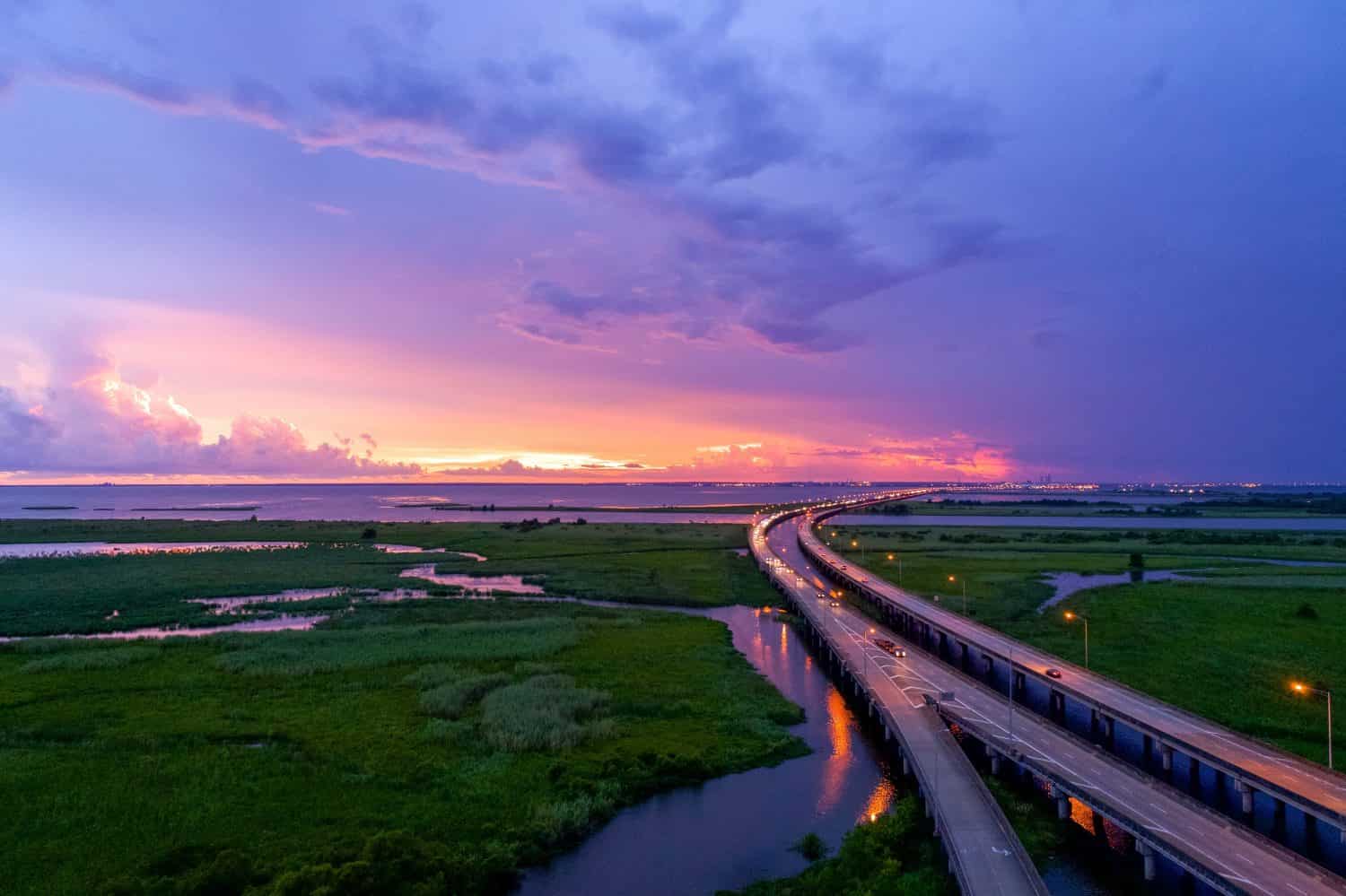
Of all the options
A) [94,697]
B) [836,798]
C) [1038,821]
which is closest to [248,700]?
[94,697]

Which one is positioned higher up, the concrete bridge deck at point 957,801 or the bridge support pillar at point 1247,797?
the concrete bridge deck at point 957,801

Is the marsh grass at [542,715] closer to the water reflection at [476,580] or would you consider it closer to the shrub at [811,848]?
→ the shrub at [811,848]

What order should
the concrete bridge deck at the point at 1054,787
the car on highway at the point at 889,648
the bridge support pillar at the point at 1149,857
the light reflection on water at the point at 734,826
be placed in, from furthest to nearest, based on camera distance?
1. the car on highway at the point at 889,648
2. the light reflection on water at the point at 734,826
3. the bridge support pillar at the point at 1149,857
4. the concrete bridge deck at the point at 1054,787

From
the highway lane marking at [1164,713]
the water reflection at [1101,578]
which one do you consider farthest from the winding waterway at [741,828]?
the water reflection at [1101,578]

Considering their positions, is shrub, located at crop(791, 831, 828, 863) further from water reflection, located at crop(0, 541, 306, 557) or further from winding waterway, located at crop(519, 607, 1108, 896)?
water reflection, located at crop(0, 541, 306, 557)

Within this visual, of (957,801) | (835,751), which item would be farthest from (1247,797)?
(835,751)

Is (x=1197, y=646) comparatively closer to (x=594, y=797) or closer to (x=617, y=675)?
(x=617, y=675)

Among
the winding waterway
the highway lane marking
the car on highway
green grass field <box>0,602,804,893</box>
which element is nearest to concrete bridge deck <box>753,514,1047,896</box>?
the winding waterway
